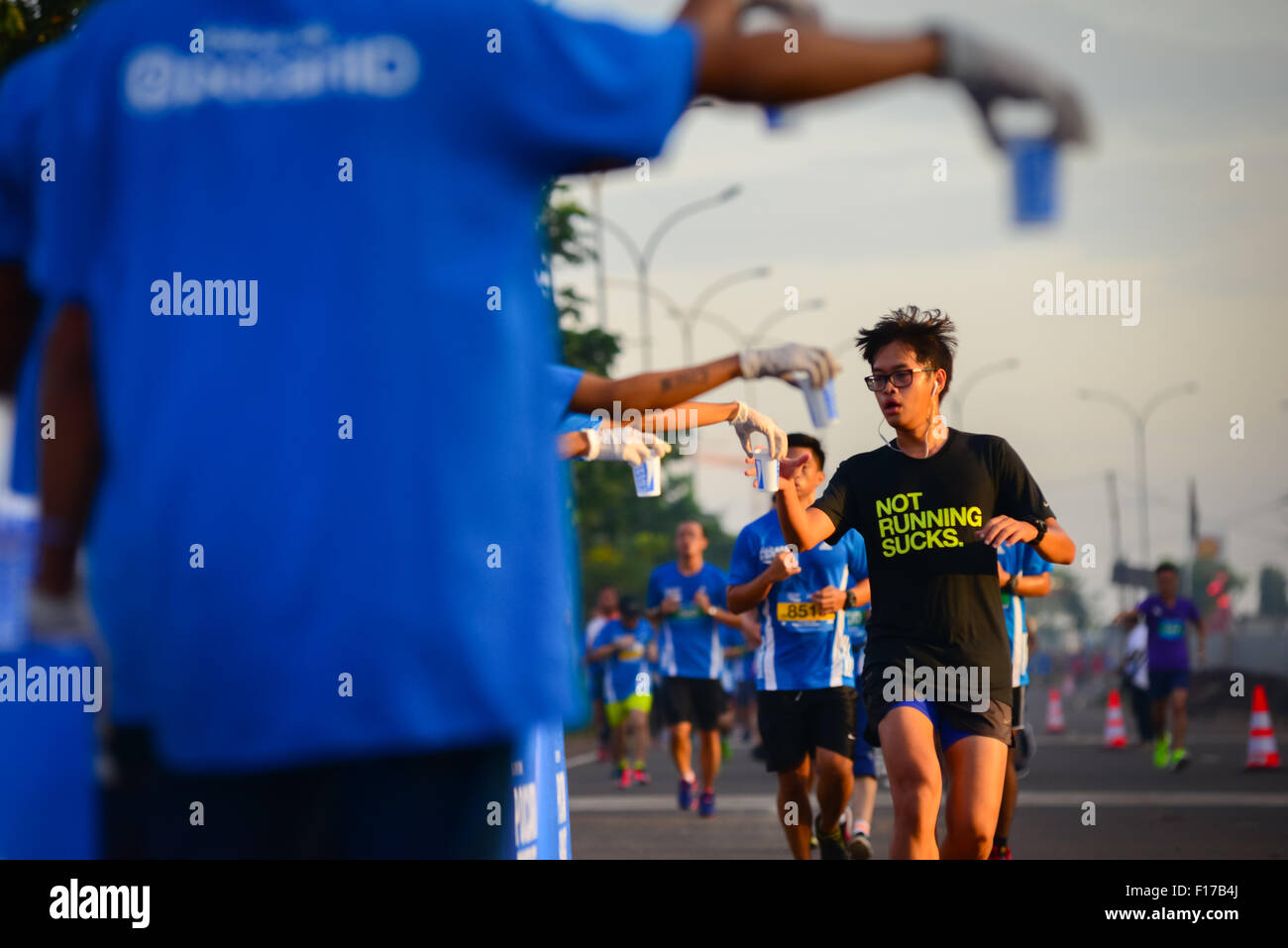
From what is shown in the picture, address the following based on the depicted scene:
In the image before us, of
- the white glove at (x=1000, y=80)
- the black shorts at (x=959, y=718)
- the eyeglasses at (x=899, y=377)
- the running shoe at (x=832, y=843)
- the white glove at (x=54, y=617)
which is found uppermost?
the eyeglasses at (x=899, y=377)

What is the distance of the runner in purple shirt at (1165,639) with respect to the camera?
19.5 metres

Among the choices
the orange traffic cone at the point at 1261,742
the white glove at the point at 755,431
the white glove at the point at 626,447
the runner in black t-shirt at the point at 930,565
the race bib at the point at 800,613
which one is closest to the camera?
the white glove at the point at 755,431

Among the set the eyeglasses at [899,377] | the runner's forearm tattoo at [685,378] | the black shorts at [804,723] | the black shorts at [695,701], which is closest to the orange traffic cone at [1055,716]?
the black shorts at [695,701]

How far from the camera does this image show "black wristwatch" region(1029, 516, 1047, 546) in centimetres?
685

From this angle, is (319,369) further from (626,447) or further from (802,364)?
(626,447)

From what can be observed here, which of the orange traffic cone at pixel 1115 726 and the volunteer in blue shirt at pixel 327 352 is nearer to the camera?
the volunteer in blue shirt at pixel 327 352

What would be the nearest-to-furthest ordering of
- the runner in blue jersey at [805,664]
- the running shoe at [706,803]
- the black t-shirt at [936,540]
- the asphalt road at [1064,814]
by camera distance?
the black t-shirt at [936,540]
the runner in blue jersey at [805,664]
the asphalt road at [1064,814]
the running shoe at [706,803]

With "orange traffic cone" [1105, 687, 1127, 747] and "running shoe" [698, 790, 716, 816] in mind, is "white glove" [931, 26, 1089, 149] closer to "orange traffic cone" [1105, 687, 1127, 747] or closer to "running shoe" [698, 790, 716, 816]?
"running shoe" [698, 790, 716, 816]

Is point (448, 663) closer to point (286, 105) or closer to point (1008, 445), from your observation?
point (286, 105)

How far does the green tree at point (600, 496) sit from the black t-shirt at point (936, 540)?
2.88ft

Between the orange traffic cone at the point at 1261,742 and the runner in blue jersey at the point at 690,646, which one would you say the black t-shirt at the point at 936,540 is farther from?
the orange traffic cone at the point at 1261,742

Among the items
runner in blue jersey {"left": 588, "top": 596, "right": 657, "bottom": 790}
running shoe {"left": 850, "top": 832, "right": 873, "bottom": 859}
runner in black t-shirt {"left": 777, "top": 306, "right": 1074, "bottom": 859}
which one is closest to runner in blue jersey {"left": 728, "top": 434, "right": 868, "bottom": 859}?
running shoe {"left": 850, "top": 832, "right": 873, "bottom": 859}

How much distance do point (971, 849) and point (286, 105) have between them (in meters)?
5.15
